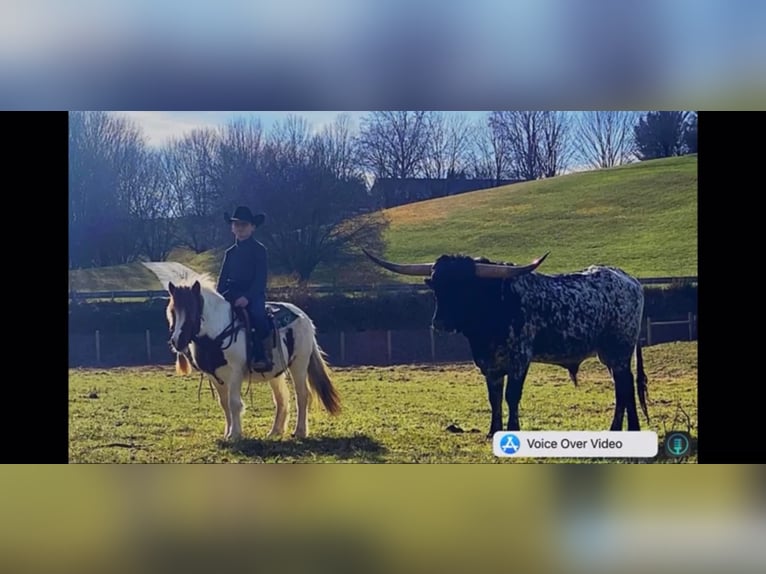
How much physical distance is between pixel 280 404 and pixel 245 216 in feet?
2.50

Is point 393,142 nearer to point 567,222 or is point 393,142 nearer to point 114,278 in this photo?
point 567,222

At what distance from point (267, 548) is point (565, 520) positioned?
1.20m

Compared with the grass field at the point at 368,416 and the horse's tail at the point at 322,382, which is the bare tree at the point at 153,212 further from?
the horse's tail at the point at 322,382

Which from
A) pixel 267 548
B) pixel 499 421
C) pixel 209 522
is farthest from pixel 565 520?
pixel 209 522

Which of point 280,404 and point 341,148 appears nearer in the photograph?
point 341,148

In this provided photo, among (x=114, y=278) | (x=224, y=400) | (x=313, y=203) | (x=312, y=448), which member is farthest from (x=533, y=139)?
(x=114, y=278)

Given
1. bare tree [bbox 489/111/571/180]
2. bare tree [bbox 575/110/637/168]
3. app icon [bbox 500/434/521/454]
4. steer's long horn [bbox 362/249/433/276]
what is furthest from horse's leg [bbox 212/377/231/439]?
bare tree [bbox 575/110/637/168]

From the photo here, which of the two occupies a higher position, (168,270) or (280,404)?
(168,270)

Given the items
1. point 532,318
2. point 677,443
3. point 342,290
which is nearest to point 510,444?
point 532,318

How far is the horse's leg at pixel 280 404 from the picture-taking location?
2.99 meters

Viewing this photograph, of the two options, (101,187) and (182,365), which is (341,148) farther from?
(182,365)

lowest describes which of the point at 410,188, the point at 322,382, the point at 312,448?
the point at 312,448

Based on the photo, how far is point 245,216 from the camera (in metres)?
2.93
